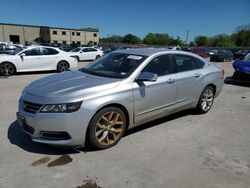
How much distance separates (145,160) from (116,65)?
1893 millimetres

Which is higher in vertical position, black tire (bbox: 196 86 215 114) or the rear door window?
the rear door window

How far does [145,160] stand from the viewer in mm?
3744

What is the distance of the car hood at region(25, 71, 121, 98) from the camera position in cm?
374

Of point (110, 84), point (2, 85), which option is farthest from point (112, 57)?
point (2, 85)

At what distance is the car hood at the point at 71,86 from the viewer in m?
3.74

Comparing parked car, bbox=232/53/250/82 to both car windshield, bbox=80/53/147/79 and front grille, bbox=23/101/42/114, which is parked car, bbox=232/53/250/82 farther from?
front grille, bbox=23/101/42/114

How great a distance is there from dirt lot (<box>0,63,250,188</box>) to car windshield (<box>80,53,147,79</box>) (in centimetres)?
115

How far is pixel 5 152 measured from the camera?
3896 millimetres

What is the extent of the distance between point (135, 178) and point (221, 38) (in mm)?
127565

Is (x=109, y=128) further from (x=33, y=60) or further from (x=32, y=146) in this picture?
(x=33, y=60)

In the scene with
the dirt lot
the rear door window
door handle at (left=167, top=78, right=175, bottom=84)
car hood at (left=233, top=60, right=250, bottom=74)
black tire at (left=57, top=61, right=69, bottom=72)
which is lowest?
the dirt lot

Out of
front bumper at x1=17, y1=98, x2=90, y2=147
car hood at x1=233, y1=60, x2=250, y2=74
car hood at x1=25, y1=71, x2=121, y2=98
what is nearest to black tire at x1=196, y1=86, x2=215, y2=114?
car hood at x1=25, y1=71, x2=121, y2=98

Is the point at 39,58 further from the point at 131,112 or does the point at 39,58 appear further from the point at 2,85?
the point at 131,112

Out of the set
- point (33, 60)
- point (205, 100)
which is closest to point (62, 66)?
point (33, 60)
